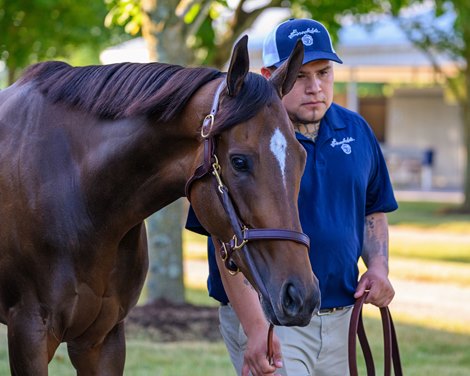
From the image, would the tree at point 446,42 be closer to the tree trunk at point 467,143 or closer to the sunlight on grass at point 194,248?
the tree trunk at point 467,143

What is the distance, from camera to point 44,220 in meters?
3.54

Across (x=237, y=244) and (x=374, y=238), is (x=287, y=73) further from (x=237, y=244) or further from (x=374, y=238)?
(x=374, y=238)

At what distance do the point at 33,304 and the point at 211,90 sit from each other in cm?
105

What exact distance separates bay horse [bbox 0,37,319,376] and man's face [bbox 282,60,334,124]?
0.44m

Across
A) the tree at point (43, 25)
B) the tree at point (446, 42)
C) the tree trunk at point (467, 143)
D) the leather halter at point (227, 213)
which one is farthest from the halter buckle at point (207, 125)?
the tree trunk at point (467, 143)

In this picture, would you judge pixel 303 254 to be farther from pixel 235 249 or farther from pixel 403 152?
pixel 403 152

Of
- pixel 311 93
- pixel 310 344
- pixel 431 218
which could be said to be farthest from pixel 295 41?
pixel 431 218

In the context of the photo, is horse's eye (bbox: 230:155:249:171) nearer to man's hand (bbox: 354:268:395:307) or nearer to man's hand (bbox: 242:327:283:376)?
man's hand (bbox: 242:327:283:376)

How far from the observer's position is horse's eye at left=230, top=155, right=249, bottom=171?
3043 millimetres

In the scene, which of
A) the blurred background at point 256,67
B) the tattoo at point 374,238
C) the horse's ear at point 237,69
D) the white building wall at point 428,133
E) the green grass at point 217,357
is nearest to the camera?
the horse's ear at point 237,69

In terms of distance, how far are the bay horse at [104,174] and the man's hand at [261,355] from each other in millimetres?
406

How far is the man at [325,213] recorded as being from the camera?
12.3 feet

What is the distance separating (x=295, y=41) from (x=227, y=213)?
1019 mm

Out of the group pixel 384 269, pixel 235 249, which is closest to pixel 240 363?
pixel 384 269
